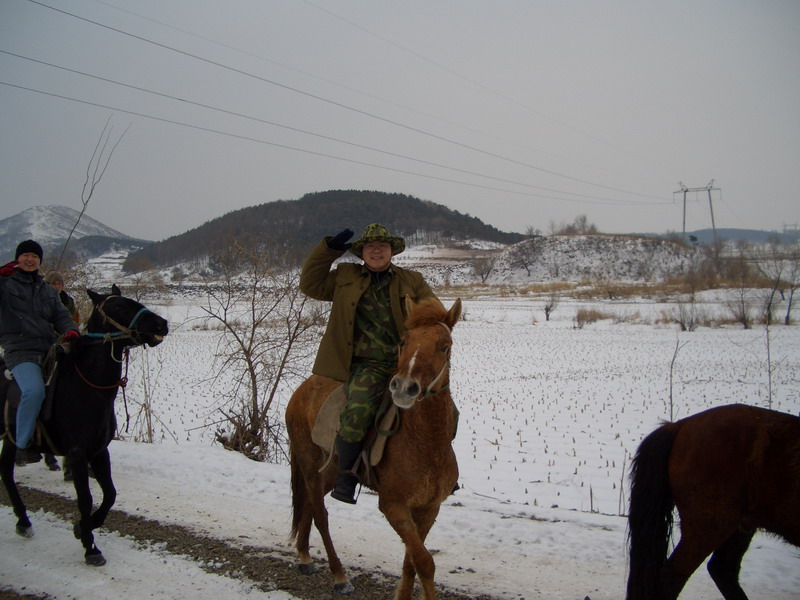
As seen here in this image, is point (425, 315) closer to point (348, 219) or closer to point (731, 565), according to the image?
point (731, 565)

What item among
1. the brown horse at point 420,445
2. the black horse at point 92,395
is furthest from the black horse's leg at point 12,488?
the brown horse at point 420,445

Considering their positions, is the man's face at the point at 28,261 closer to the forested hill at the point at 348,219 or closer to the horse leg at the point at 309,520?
the horse leg at the point at 309,520

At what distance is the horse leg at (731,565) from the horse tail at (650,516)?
434 mm

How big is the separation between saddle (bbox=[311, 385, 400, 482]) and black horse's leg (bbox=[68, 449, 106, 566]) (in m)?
2.54

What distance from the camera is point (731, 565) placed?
405 cm

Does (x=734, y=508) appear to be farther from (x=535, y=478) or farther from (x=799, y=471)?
(x=535, y=478)

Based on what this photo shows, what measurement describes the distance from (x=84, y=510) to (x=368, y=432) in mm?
3284

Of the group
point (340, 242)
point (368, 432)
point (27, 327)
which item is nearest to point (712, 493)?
point (368, 432)

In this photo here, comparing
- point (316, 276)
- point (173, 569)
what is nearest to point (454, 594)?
point (173, 569)

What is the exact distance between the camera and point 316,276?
469cm

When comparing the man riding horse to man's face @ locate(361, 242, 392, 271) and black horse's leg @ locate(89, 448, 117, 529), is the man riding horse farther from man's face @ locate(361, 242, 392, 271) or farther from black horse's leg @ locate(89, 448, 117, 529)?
black horse's leg @ locate(89, 448, 117, 529)

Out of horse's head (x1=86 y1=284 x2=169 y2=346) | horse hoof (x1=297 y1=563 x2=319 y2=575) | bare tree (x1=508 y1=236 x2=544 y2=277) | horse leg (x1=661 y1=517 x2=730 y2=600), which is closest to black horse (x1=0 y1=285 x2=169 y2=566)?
horse's head (x1=86 y1=284 x2=169 y2=346)

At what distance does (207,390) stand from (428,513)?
15209mm

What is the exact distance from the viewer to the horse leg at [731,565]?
13.1 feet
